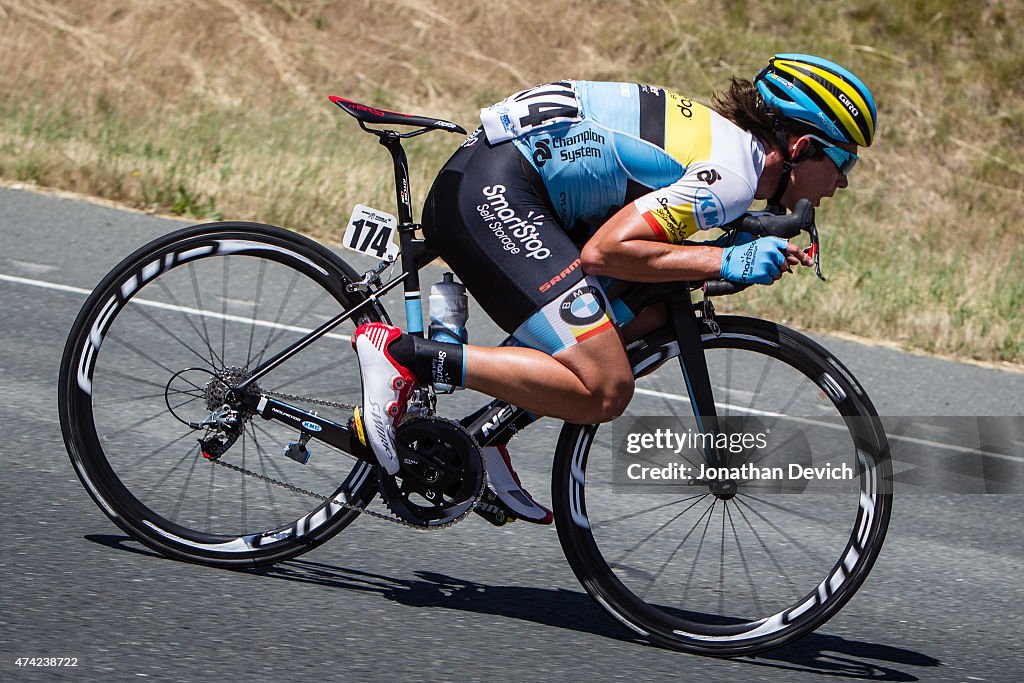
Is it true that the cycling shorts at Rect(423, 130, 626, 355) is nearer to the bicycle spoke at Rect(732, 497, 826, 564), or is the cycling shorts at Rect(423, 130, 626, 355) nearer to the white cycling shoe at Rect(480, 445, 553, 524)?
the white cycling shoe at Rect(480, 445, 553, 524)

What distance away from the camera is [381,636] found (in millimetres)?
3859

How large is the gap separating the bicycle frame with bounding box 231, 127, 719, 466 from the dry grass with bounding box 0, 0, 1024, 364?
5.07 m

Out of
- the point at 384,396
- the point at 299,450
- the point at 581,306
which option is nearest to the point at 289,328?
the point at 299,450

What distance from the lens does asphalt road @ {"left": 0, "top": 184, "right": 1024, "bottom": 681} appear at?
3.65 meters

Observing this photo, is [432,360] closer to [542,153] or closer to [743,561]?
[542,153]

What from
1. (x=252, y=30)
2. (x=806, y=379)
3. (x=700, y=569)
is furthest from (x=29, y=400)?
(x=252, y=30)

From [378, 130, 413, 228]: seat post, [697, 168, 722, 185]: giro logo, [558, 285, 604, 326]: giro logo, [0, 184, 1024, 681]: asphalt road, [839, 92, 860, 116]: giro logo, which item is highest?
[839, 92, 860, 116]: giro logo

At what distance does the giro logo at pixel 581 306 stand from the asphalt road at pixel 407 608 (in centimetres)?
96

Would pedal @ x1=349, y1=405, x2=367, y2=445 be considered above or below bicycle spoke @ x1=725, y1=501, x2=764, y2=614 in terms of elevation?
above

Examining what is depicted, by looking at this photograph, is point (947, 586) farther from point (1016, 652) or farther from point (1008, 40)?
point (1008, 40)

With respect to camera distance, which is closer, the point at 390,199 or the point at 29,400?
the point at 29,400

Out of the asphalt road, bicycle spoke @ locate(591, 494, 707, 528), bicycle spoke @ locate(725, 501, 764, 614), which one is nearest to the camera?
the asphalt road

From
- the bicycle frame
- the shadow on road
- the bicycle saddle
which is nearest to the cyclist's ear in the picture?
the bicycle frame

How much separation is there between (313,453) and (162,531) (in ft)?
3.48
